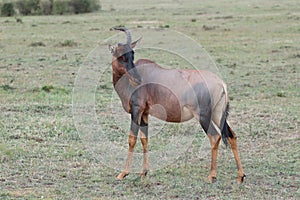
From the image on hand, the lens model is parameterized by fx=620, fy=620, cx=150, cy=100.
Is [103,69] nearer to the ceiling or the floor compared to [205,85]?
nearer to the floor

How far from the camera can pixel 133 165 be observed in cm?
781

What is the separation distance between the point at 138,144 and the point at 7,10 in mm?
28465

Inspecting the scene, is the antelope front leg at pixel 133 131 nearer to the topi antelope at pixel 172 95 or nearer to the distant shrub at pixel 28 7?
the topi antelope at pixel 172 95

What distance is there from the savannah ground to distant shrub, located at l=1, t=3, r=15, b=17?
13.4m

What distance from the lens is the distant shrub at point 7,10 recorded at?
116ft

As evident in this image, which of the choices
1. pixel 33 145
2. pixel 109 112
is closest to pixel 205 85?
pixel 33 145

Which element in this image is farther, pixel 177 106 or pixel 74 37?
pixel 74 37

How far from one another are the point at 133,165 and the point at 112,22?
22852 mm

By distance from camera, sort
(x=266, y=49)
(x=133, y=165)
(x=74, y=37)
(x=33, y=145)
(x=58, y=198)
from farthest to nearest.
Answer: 1. (x=74, y=37)
2. (x=266, y=49)
3. (x=33, y=145)
4. (x=133, y=165)
5. (x=58, y=198)

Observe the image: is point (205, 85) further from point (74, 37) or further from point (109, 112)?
point (74, 37)

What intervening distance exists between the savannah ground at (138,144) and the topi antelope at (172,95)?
418 millimetres

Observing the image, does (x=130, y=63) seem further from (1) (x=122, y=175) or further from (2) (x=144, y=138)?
(1) (x=122, y=175)

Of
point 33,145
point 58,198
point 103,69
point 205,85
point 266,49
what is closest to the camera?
point 58,198

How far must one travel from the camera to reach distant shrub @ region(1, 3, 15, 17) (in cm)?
3538
